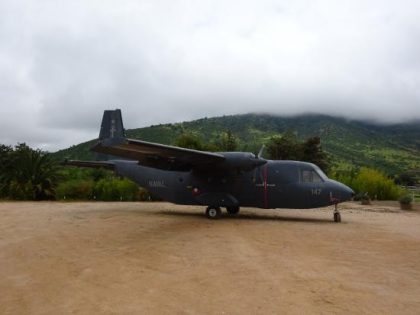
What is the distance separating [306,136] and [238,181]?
4270 inches

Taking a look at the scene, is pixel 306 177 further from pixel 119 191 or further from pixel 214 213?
pixel 119 191

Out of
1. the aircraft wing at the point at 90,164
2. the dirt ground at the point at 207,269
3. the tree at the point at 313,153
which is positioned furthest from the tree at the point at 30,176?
the tree at the point at 313,153

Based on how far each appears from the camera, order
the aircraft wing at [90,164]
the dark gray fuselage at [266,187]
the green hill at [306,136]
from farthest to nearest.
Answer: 1. the green hill at [306,136]
2. the aircraft wing at [90,164]
3. the dark gray fuselage at [266,187]

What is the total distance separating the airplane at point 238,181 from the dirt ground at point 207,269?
257 cm

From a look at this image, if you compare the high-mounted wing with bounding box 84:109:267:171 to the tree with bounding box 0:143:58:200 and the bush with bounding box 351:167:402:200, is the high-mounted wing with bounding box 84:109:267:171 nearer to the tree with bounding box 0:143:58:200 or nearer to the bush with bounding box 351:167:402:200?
the tree with bounding box 0:143:58:200

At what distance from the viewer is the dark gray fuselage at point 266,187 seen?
16.1m

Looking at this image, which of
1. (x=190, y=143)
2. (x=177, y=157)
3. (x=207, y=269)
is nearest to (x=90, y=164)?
(x=177, y=157)

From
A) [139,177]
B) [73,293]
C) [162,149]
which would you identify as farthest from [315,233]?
[139,177]

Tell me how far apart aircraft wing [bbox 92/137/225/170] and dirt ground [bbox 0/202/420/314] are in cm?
268

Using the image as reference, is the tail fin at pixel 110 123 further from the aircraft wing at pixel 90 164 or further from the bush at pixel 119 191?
the bush at pixel 119 191

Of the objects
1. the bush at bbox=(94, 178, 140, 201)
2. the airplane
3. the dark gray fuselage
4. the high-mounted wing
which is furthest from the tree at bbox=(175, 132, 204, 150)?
the high-mounted wing

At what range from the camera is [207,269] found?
25.2 ft

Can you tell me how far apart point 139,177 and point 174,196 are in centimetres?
232

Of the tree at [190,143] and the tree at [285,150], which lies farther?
the tree at [285,150]
